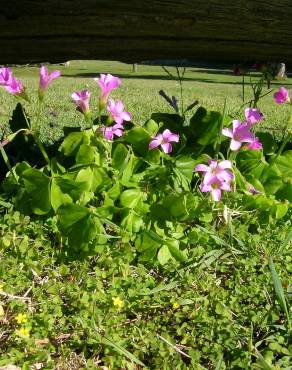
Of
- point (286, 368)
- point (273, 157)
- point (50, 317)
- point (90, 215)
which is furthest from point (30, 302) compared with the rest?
point (273, 157)

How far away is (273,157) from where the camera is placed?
2545mm

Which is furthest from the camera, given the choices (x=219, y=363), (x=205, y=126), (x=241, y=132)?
(x=205, y=126)

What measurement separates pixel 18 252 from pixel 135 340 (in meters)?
0.60

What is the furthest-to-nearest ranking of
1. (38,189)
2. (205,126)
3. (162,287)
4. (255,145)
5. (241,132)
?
(205,126)
(255,145)
(241,132)
(38,189)
(162,287)

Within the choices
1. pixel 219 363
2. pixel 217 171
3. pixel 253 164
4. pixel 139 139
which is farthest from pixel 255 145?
pixel 219 363

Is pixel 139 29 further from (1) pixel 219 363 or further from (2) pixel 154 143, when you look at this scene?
(1) pixel 219 363

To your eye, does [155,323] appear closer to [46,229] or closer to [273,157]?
[46,229]

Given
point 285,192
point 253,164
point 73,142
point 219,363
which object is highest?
point 73,142

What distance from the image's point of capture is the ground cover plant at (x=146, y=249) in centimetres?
179

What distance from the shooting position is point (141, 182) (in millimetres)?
2359

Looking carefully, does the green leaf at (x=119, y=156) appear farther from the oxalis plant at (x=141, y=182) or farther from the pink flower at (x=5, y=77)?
the pink flower at (x=5, y=77)

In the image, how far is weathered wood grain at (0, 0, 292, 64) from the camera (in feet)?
8.20

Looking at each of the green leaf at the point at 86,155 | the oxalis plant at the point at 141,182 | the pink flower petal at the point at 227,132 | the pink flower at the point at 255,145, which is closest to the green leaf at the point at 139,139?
the oxalis plant at the point at 141,182

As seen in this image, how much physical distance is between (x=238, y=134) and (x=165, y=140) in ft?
1.00
